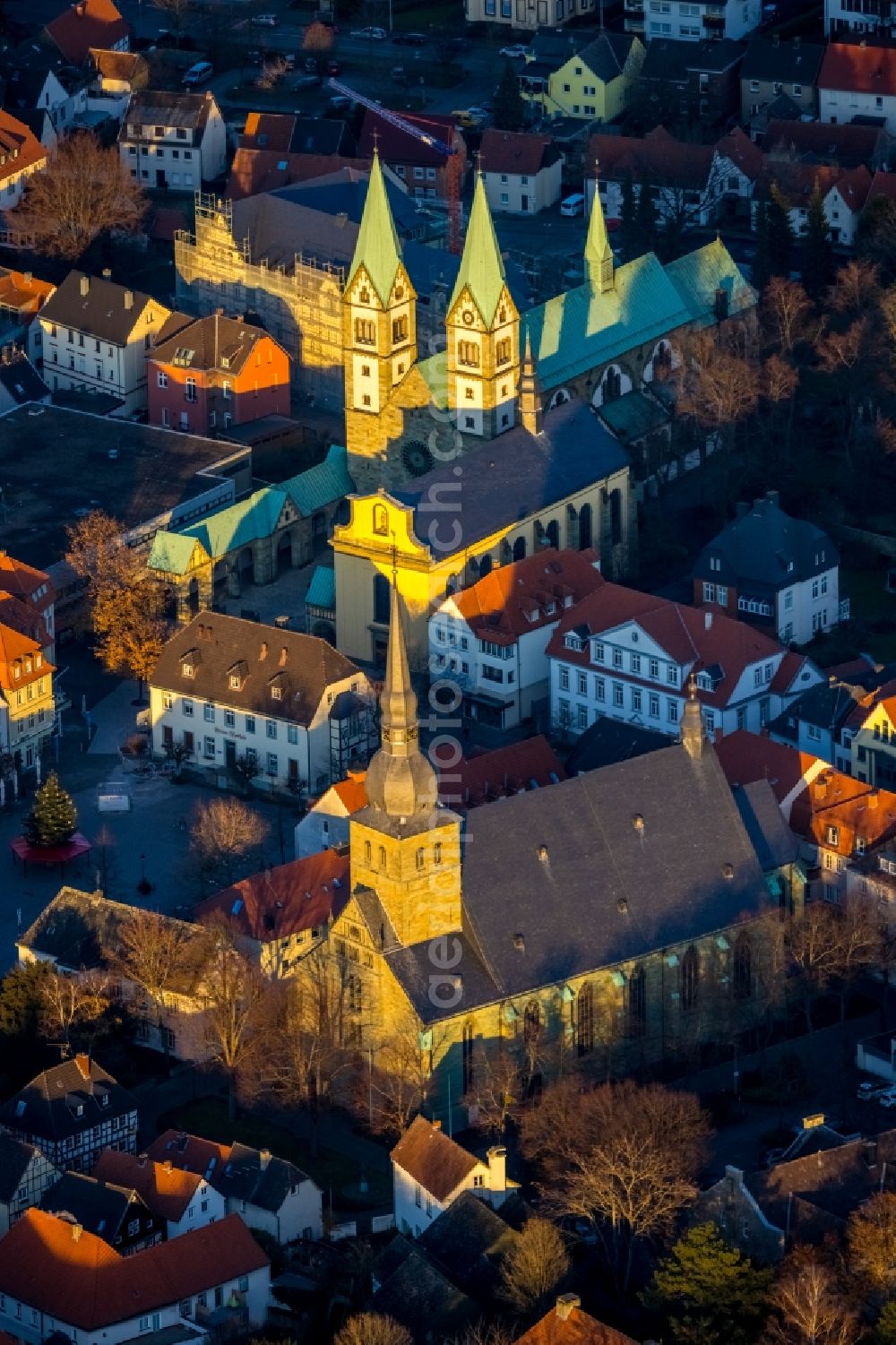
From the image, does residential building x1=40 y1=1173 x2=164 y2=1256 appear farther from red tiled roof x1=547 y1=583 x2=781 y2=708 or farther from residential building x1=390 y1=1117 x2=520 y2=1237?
red tiled roof x1=547 y1=583 x2=781 y2=708

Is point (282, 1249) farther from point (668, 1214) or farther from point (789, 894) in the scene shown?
point (789, 894)

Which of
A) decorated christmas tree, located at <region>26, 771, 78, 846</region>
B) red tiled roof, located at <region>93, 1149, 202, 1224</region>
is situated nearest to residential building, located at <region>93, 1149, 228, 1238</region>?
red tiled roof, located at <region>93, 1149, 202, 1224</region>

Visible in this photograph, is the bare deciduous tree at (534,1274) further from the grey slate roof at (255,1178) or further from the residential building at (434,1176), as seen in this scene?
the grey slate roof at (255,1178)

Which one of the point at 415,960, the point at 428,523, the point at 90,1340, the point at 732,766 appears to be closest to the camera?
the point at 90,1340

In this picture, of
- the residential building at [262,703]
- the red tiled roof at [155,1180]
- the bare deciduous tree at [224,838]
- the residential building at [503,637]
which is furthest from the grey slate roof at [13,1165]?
the residential building at [503,637]

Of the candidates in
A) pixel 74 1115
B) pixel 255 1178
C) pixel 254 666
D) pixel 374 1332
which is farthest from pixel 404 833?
pixel 254 666

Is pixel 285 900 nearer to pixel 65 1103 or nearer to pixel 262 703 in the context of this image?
pixel 65 1103

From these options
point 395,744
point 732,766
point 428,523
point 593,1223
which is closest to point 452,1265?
point 593,1223
